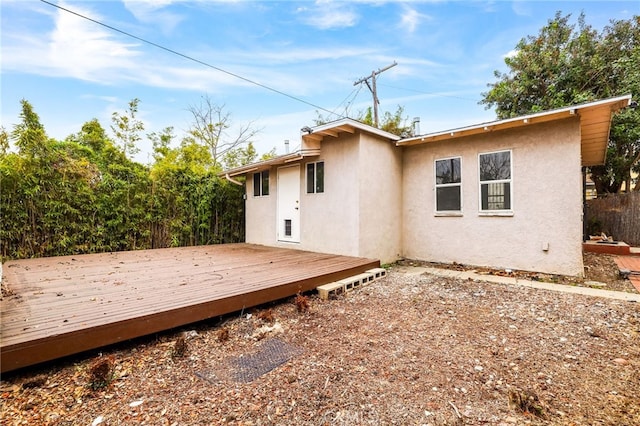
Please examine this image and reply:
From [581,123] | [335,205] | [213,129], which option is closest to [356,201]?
[335,205]

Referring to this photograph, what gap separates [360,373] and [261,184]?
276 inches

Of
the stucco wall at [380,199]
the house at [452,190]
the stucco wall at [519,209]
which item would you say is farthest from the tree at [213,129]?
the stucco wall at [519,209]

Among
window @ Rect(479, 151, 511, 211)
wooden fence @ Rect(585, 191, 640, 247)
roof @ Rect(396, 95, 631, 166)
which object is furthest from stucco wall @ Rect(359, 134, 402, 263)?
wooden fence @ Rect(585, 191, 640, 247)

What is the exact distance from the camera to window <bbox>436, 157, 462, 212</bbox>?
240 inches

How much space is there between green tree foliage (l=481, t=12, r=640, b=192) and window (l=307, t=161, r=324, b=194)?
9117mm

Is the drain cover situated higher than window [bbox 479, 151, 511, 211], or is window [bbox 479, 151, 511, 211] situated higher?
window [bbox 479, 151, 511, 211]

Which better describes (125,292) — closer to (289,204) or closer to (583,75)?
(289,204)

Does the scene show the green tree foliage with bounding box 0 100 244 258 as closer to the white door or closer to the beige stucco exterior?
the white door

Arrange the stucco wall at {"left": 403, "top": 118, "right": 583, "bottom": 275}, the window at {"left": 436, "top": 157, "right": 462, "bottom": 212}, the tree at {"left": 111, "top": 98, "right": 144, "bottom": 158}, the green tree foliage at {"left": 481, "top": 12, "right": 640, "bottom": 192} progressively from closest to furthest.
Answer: the stucco wall at {"left": 403, "top": 118, "right": 583, "bottom": 275}, the window at {"left": 436, "top": 157, "right": 462, "bottom": 212}, the green tree foliage at {"left": 481, "top": 12, "right": 640, "bottom": 192}, the tree at {"left": 111, "top": 98, "right": 144, "bottom": 158}

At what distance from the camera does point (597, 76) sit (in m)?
9.64

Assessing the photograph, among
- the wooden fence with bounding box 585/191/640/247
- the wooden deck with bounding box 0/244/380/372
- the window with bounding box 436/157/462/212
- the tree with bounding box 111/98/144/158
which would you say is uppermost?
the tree with bounding box 111/98/144/158

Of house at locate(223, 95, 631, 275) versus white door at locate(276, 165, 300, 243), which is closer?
house at locate(223, 95, 631, 275)

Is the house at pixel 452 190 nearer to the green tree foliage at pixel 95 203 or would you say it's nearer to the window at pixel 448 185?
the window at pixel 448 185

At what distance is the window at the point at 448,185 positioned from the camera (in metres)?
6.09
